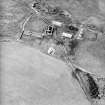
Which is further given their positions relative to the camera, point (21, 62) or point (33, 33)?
point (33, 33)

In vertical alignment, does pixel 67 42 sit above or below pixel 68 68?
above

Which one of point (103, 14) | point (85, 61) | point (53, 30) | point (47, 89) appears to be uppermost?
point (103, 14)

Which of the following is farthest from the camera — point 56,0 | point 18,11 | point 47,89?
point 56,0

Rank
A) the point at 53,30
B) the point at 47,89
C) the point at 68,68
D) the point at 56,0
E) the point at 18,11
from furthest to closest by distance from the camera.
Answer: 1. the point at 56,0
2. the point at 18,11
3. the point at 53,30
4. the point at 68,68
5. the point at 47,89

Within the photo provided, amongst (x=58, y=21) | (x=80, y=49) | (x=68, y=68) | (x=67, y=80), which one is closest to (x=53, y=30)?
(x=58, y=21)

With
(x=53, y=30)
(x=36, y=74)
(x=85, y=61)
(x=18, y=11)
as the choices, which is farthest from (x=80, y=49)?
(x=18, y=11)

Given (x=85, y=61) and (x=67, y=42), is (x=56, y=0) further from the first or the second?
(x=85, y=61)
